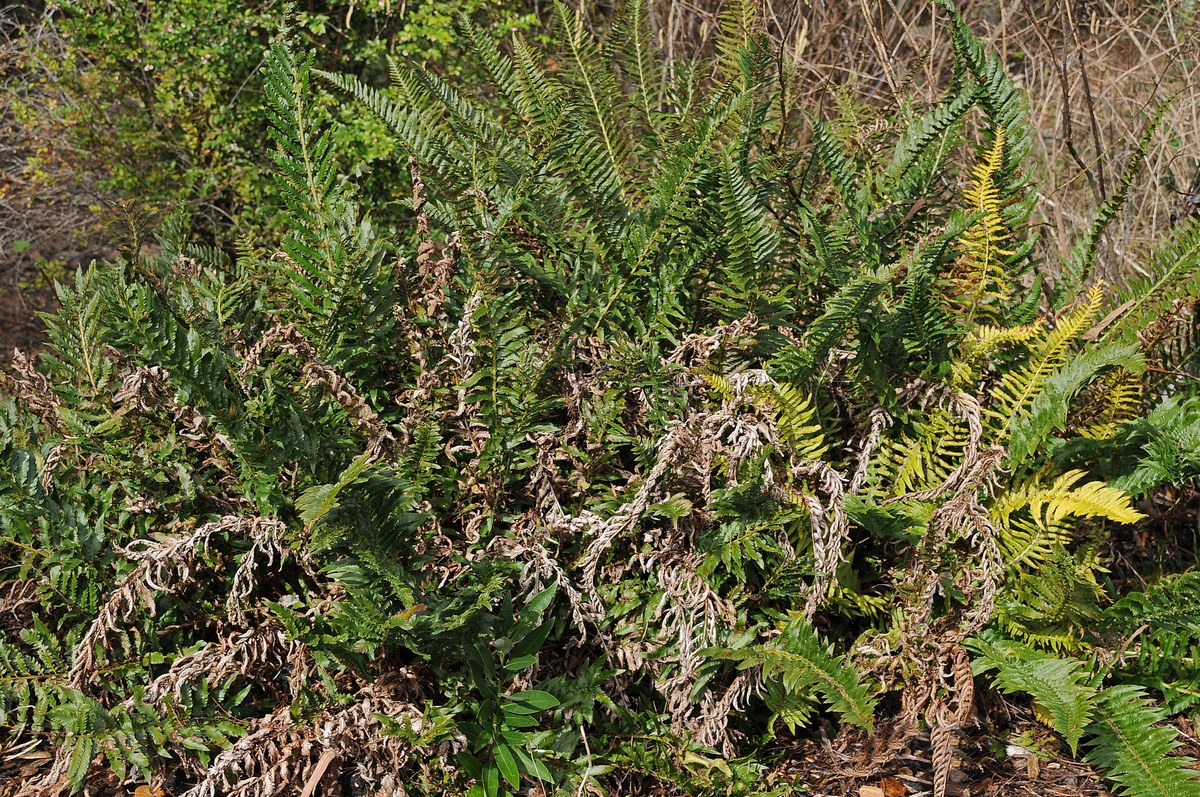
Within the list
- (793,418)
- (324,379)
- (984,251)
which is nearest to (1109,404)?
(984,251)

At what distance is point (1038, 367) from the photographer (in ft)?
8.11

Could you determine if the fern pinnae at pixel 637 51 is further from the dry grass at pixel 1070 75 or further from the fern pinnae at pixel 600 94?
the dry grass at pixel 1070 75

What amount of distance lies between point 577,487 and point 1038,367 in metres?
1.14

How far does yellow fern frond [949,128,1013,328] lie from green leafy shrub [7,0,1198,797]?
0.05 ft

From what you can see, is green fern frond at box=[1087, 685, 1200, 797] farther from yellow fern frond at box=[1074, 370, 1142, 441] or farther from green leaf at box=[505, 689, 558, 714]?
green leaf at box=[505, 689, 558, 714]

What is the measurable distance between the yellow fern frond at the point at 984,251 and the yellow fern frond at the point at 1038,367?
16cm

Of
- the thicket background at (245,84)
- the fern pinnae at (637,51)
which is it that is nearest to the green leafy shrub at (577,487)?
the fern pinnae at (637,51)

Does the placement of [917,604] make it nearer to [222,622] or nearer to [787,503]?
[787,503]

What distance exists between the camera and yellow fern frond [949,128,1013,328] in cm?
251

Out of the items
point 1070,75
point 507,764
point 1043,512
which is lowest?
point 507,764

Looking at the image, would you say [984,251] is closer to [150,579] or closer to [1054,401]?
[1054,401]

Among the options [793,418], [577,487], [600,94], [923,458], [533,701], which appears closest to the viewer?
[533,701]

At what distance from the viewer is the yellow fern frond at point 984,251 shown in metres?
2.51

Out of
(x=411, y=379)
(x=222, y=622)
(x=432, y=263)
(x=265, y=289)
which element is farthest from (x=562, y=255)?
(x=222, y=622)
